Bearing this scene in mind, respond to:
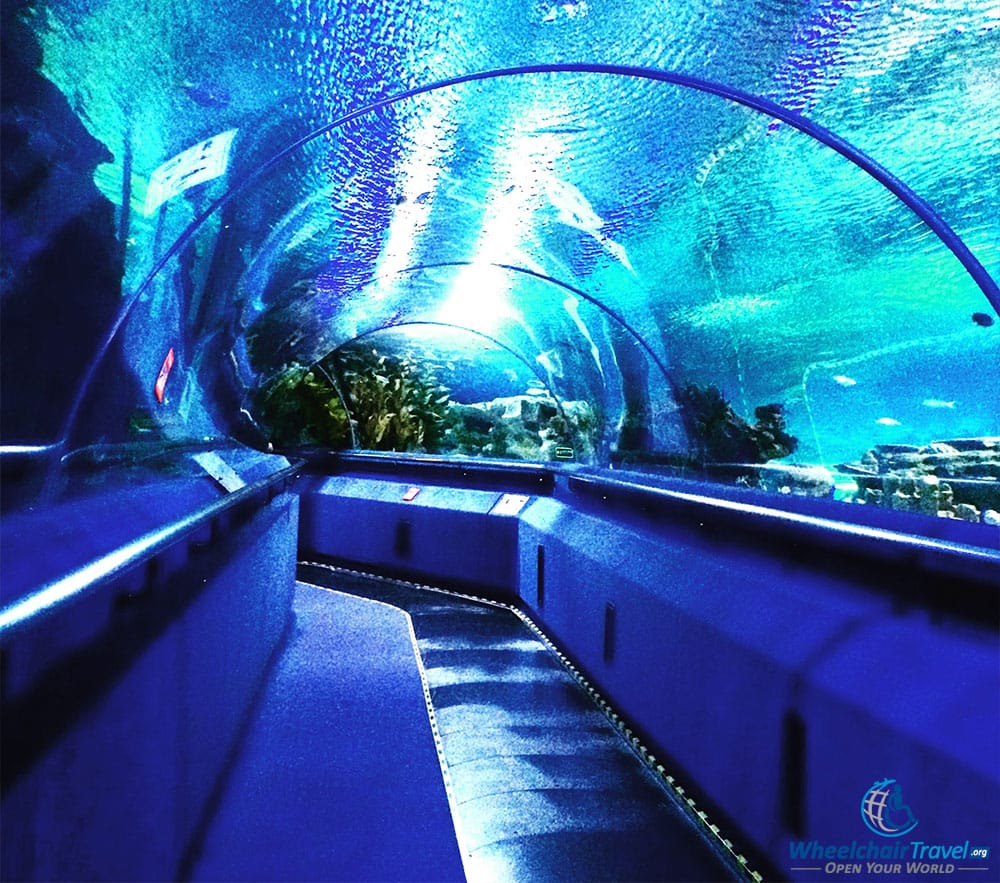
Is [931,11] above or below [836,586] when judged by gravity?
above

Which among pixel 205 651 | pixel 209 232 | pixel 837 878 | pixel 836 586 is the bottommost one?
pixel 837 878

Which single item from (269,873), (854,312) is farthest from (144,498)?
(854,312)

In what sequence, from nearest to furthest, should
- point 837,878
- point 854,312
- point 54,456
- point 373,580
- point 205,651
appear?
point 837,878 → point 205,651 → point 54,456 → point 373,580 → point 854,312

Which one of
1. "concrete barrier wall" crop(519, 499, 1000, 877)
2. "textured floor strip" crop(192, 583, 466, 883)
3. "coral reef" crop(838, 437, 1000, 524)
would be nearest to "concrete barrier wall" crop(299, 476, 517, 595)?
"textured floor strip" crop(192, 583, 466, 883)

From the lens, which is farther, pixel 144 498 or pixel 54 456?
pixel 54 456

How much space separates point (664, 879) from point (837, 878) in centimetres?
75

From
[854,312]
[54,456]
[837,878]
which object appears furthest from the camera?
[854,312]

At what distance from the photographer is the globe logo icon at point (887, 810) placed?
5.86 feet

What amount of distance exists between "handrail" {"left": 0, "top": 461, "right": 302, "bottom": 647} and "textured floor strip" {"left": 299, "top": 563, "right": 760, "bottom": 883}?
5.25ft

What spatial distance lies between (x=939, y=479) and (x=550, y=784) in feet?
42.1

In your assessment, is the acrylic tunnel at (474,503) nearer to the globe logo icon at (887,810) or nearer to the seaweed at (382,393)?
the globe logo icon at (887,810)

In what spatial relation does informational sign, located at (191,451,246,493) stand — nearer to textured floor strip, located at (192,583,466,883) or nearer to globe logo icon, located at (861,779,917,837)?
textured floor strip, located at (192,583,466,883)

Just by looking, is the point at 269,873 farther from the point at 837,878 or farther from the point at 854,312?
the point at 854,312

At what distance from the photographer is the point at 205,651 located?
2621 millimetres
